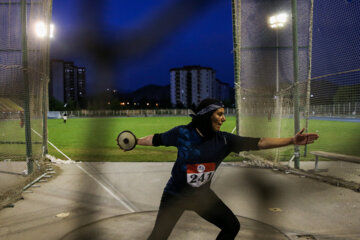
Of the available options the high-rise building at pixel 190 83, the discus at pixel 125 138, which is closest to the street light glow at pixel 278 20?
the high-rise building at pixel 190 83

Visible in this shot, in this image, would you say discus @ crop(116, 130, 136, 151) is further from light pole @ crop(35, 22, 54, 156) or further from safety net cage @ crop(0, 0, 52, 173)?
light pole @ crop(35, 22, 54, 156)

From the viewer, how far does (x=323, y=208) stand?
15.6ft

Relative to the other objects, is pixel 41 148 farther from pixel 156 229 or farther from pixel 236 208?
pixel 156 229

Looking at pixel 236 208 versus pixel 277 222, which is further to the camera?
pixel 236 208

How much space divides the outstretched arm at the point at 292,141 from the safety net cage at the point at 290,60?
3.90 metres

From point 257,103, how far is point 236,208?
16.3ft

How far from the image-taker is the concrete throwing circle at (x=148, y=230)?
3660 mm

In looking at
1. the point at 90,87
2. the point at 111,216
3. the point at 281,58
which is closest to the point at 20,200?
the point at 111,216

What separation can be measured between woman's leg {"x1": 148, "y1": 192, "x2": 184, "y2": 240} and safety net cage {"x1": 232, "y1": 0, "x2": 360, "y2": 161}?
15.3 ft

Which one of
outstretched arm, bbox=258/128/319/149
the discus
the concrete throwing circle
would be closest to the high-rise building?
the discus

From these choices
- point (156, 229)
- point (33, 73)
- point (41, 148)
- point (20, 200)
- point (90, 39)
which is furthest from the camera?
point (41, 148)

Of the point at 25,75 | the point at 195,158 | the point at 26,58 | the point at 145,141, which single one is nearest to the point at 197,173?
the point at 195,158

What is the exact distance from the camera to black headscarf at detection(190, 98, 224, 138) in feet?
7.84

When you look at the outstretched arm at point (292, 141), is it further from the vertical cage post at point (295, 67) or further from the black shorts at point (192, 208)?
the vertical cage post at point (295, 67)
